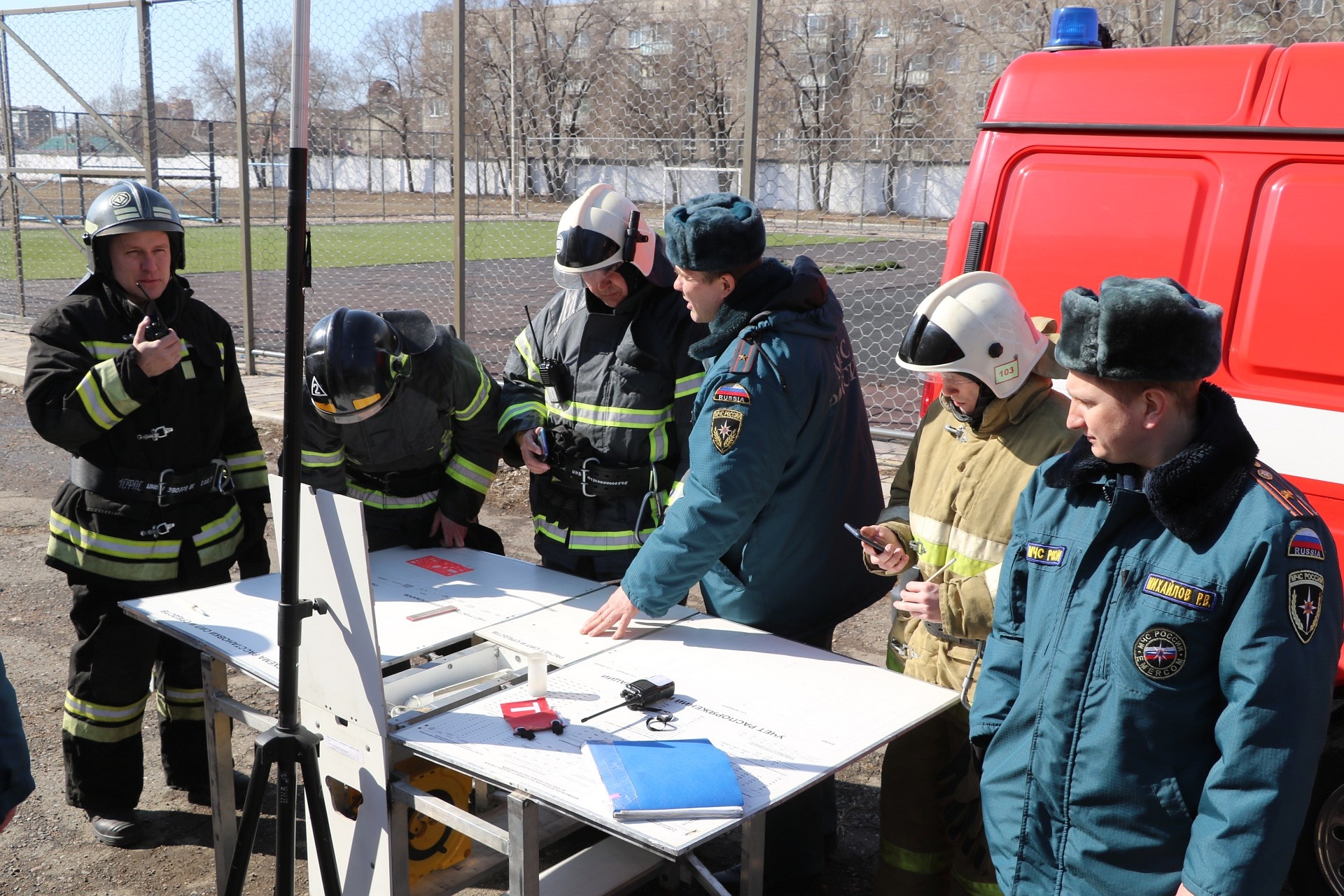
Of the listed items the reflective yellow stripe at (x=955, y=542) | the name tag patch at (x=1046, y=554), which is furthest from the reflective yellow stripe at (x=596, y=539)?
the name tag patch at (x=1046, y=554)

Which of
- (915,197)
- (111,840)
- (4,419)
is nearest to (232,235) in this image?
(4,419)

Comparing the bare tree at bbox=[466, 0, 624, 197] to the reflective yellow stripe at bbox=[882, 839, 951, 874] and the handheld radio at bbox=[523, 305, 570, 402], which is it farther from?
the reflective yellow stripe at bbox=[882, 839, 951, 874]

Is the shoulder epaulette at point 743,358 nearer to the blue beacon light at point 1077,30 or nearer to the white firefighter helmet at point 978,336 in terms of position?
the white firefighter helmet at point 978,336

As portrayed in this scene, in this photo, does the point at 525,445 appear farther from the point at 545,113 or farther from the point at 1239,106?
the point at 545,113

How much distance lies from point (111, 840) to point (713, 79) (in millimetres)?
5315

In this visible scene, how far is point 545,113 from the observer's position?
7.85 metres

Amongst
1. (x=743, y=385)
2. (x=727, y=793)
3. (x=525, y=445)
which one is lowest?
(x=727, y=793)

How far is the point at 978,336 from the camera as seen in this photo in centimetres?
255

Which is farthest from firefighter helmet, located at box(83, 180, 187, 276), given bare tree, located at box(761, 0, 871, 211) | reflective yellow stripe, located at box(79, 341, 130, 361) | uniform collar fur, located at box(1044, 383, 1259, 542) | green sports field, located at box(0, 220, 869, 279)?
green sports field, located at box(0, 220, 869, 279)

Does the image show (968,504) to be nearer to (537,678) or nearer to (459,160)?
(537,678)

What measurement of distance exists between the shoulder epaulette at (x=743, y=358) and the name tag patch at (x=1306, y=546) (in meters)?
1.47

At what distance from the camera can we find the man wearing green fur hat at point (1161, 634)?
5.73ft

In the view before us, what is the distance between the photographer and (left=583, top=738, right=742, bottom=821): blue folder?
215 cm

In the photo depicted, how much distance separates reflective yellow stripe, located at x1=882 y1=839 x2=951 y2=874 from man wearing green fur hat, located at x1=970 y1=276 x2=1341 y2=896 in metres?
0.85
